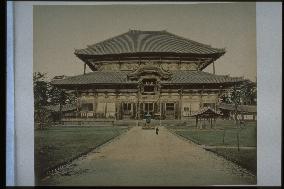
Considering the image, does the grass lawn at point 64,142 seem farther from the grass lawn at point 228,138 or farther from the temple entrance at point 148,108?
the grass lawn at point 228,138

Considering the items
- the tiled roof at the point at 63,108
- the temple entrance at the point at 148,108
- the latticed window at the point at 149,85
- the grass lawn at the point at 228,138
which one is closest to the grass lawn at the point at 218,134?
the grass lawn at the point at 228,138

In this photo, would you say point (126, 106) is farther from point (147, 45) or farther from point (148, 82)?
point (147, 45)

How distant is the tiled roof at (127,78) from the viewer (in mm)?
3980

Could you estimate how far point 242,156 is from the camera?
157 inches

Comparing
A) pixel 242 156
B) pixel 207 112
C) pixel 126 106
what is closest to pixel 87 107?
pixel 126 106

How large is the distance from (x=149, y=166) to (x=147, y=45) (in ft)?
3.92

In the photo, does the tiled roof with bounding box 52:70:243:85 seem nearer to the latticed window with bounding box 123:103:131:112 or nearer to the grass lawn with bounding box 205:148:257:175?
the latticed window with bounding box 123:103:131:112

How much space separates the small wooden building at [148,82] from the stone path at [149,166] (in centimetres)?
28

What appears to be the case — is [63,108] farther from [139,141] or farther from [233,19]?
[233,19]

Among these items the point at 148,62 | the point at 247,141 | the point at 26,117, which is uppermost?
the point at 148,62

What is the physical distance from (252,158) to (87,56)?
1.90 metres

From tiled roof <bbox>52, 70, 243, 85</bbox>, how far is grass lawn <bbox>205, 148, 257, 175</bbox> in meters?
0.69

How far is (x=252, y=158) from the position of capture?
3949mm

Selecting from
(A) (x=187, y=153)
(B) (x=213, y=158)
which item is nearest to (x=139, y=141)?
(A) (x=187, y=153)
